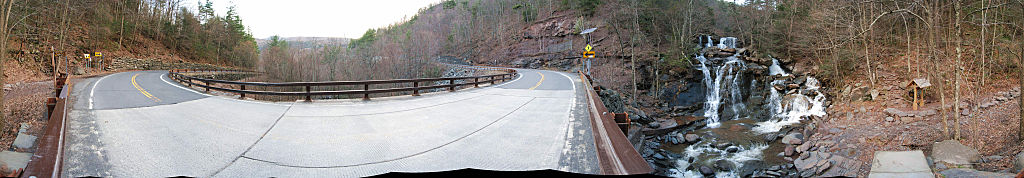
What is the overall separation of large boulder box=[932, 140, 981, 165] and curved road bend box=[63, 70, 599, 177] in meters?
7.47

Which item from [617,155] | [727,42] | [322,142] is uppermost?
[727,42]

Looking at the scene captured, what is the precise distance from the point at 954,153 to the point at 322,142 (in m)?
11.7

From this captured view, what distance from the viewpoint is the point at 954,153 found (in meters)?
7.91

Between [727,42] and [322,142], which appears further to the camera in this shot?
[727,42]

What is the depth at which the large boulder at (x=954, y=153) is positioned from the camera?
7.62 m

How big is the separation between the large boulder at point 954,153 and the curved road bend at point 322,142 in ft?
24.5

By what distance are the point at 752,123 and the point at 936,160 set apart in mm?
10157

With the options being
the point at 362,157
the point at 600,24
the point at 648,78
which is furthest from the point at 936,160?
the point at 600,24

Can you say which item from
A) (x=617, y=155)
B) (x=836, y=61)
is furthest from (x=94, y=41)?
(x=836, y=61)

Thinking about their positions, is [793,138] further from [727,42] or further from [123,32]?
[123,32]

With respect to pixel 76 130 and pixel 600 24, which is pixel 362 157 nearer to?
pixel 76 130

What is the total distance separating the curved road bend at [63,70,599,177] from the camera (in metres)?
3.54

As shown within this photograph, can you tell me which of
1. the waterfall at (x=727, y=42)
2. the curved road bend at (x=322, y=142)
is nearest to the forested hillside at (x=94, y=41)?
the curved road bend at (x=322, y=142)

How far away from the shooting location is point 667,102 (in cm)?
2473
